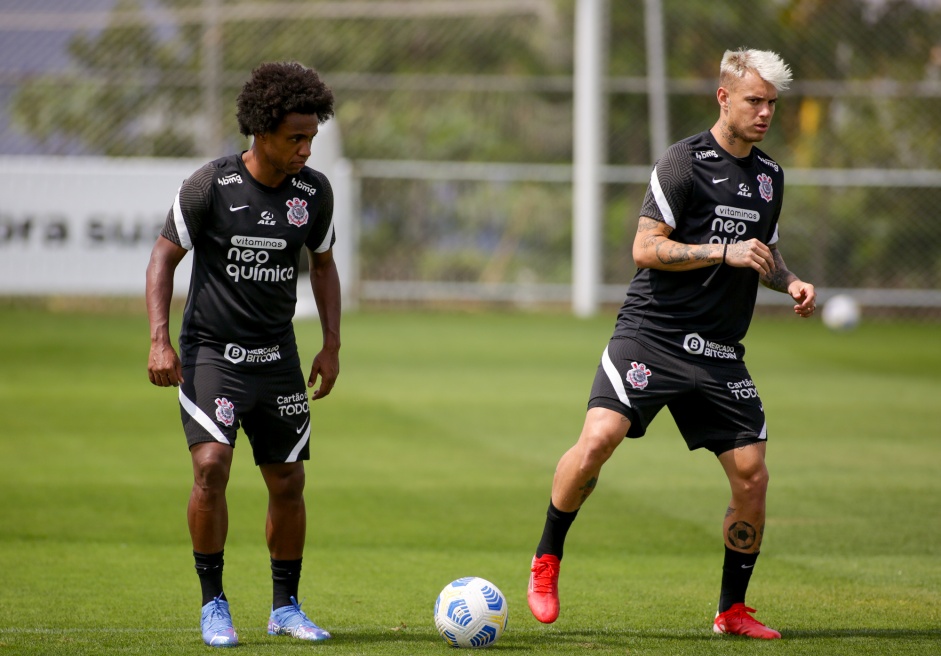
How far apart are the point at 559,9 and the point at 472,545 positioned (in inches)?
734

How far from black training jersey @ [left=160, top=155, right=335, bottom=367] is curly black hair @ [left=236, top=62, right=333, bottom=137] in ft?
0.71

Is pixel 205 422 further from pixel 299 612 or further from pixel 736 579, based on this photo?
A: pixel 736 579

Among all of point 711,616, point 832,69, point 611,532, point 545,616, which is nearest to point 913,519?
point 611,532

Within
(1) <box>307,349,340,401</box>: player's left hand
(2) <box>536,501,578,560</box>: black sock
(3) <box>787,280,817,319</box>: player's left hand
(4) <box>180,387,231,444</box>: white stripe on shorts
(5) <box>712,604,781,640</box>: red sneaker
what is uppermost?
(3) <box>787,280,817,319</box>: player's left hand

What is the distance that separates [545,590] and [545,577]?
5 centimetres

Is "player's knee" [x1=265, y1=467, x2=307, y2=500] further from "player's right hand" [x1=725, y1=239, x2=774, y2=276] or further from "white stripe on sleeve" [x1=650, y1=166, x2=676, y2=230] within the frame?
"player's right hand" [x1=725, y1=239, x2=774, y2=276]

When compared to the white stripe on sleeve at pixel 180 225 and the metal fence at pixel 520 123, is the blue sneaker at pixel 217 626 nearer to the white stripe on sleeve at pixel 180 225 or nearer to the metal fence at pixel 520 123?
the white stripe on sleeve at pixel 180 225

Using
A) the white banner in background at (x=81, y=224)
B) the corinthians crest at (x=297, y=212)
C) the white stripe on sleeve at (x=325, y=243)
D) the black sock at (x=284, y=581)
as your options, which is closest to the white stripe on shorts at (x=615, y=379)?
the white stripe on sleeve at (x=325, y=243)

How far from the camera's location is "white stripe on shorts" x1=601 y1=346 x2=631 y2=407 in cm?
541

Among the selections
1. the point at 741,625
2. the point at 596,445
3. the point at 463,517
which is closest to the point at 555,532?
the point at 596,445

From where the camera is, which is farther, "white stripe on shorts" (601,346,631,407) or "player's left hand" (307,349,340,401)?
"player's left hand" (307,349,340,401)

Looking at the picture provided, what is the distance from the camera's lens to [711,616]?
5.82 m

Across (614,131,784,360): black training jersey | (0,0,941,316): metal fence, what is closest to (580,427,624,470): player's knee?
(614,131,784,360): black training jersey

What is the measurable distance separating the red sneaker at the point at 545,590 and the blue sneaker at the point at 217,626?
1.23 metres
